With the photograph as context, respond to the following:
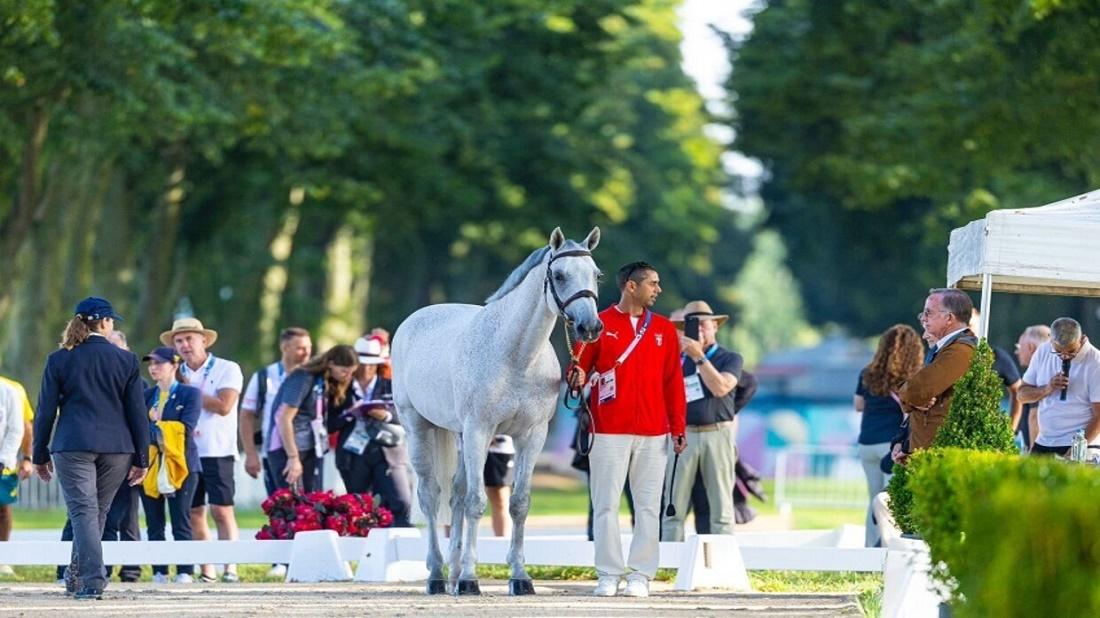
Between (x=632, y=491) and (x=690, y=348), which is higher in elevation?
(x=690, y=348)

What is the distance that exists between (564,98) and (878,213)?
390 inches

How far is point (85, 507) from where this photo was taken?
45.1ft

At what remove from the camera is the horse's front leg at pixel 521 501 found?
14.0 metres

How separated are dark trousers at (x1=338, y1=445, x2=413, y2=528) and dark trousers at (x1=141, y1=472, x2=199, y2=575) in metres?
1.49

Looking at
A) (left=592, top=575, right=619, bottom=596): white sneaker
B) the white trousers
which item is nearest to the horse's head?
the white trousers

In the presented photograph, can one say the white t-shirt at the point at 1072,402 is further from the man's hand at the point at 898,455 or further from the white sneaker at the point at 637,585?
the white sneaker at the point at 637,585

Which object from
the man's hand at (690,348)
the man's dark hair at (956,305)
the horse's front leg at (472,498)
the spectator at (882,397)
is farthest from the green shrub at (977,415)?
the spectator at (882,397)

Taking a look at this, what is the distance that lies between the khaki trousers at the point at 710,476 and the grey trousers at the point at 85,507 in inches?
185

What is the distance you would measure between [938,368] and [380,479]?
589 cm

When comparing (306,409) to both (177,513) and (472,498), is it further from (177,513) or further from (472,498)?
(472,498)

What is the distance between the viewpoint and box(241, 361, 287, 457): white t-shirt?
1745cm

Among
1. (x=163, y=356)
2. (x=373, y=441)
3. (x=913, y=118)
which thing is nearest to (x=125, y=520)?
(x=163, y=356)

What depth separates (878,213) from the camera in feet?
153

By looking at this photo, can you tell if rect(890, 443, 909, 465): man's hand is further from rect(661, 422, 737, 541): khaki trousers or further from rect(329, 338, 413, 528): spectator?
rect(329, 338, 413, 528): spectator
